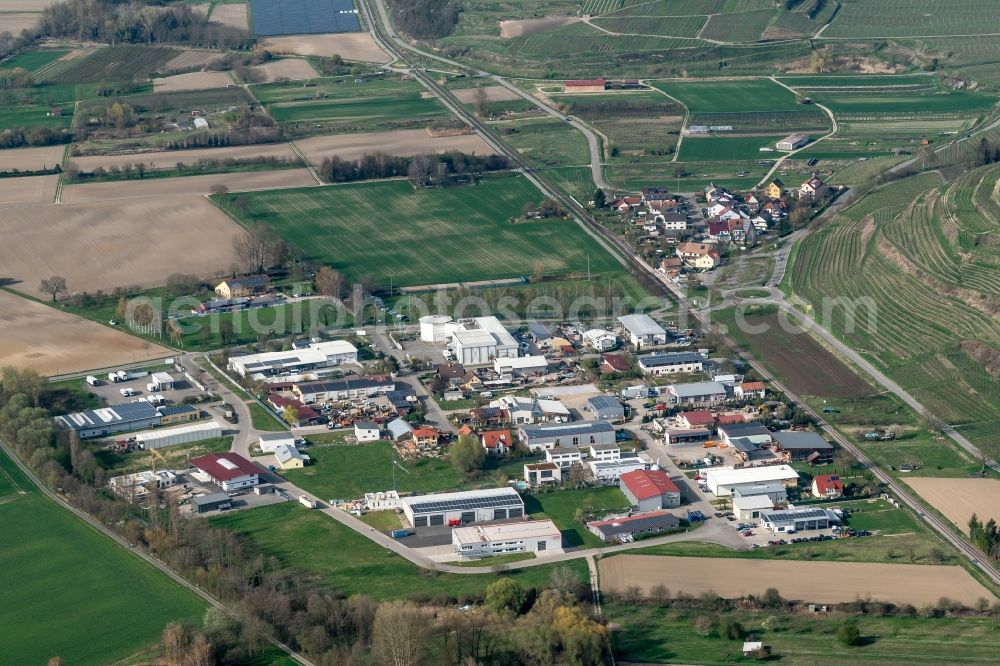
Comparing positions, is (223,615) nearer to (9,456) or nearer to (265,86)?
(9,456)

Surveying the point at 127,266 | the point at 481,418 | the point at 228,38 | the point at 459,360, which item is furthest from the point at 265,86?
the point at 481,418

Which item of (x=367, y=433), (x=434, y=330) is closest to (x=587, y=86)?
(x=434, y=330)

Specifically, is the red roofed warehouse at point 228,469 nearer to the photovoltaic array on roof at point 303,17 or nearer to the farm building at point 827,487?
the farm building at point 827,487

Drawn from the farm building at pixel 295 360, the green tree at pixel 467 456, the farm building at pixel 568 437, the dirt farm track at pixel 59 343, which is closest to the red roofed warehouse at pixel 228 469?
the green tree at pixel 467 456


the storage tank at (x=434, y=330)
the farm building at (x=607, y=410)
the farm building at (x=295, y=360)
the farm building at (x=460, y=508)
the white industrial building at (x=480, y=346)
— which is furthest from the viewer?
the storage tank at (x=434, y=330)

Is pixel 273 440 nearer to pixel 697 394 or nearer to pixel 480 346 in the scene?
pixel 480 346
